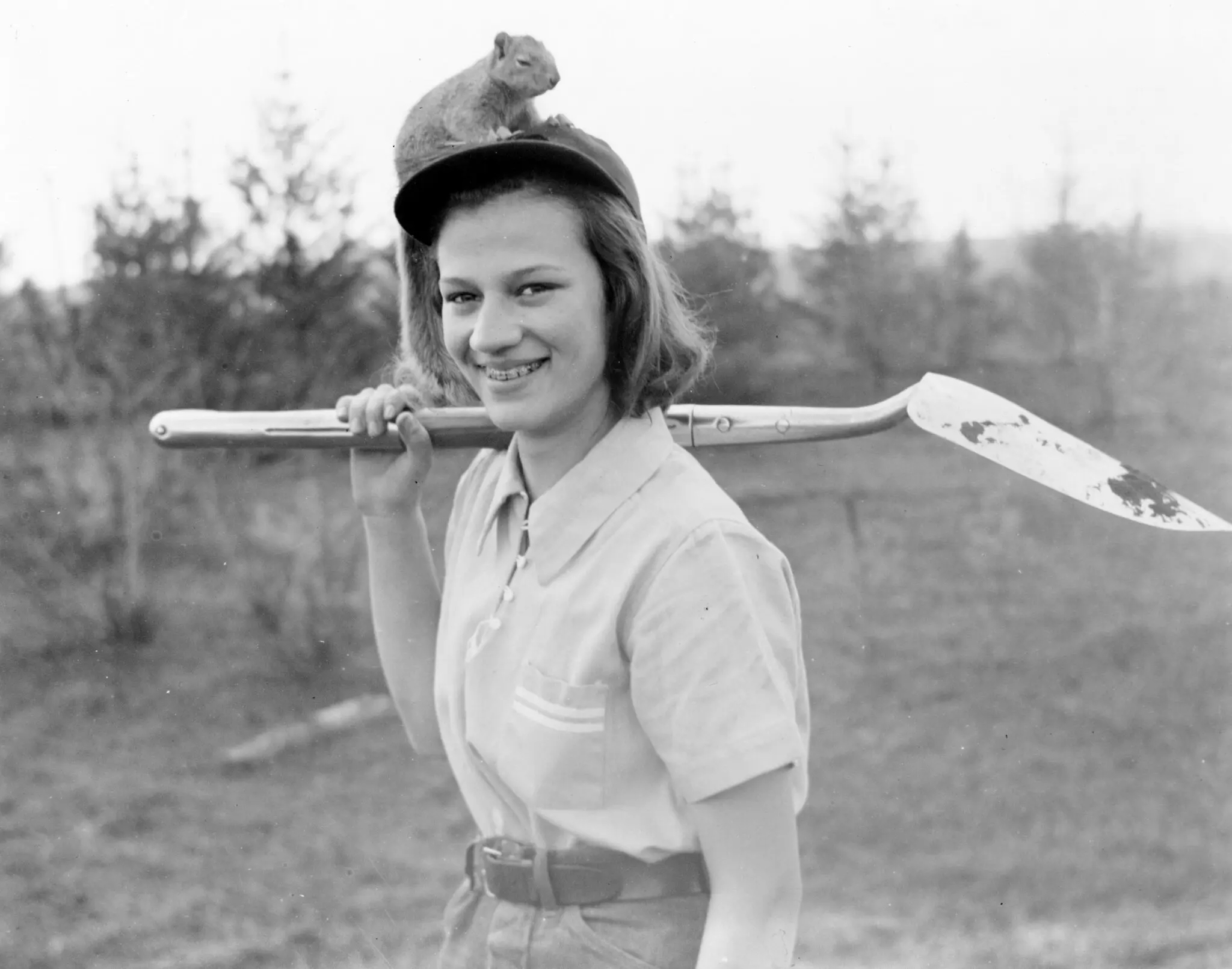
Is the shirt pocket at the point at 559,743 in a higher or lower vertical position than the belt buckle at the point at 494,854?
higher

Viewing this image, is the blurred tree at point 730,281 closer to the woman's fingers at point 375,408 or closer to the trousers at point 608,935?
the woman's fingers at point 375,408

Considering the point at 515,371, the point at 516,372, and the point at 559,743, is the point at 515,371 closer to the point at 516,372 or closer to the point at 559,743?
the point at 516,372

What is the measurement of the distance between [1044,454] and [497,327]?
0.76 m

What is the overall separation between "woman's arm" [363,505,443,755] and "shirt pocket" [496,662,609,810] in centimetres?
42

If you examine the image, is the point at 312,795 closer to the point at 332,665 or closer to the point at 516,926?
the point at 332,665

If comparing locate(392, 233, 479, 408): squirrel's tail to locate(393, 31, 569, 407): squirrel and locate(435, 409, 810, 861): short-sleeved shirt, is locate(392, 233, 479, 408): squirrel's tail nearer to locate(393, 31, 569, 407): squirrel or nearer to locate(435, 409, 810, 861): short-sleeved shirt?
locate(393, 31, 569, 407): squirrel

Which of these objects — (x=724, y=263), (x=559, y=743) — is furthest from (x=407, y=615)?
(x=724, y=263)

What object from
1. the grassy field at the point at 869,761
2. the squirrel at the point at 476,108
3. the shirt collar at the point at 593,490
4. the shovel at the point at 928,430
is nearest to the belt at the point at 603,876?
the shirt collar at the point at 593,490

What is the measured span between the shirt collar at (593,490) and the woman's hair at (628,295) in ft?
0.15

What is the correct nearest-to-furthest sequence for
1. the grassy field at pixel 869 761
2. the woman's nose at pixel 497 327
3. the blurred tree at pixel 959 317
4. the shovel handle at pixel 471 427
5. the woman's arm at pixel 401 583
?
the woman's nose at pixel 497 327 < the shovel handle at pixel 471 427 < the woman's arm at pixel 401 583 < the grassy field at pixel 869 761 < the blurred tree at pixel 959 317

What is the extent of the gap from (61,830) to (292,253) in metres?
2.28

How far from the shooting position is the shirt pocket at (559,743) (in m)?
1.57

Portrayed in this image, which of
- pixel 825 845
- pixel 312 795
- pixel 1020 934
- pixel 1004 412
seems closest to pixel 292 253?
pixel 312 795

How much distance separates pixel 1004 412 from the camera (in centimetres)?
186
